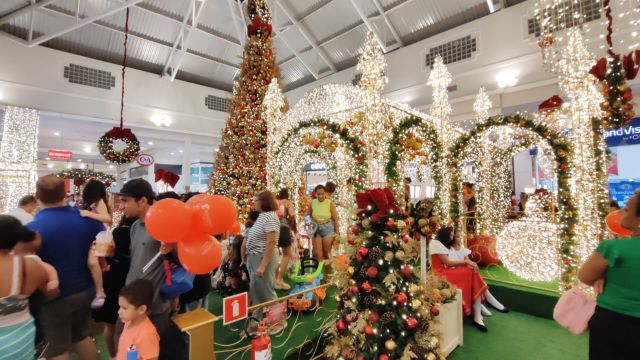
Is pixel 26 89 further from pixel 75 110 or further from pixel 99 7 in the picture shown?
pixel 99 7

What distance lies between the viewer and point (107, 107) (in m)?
9.64

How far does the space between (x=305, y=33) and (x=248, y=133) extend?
6.56 meters

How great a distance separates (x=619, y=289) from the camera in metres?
1.69

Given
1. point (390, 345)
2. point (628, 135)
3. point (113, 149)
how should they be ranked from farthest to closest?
point (628, 135)
point (113, 149)
point (390, 345)

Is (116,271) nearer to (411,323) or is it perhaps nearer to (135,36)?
(411,323)

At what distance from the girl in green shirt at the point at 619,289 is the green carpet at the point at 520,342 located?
56.5 inches

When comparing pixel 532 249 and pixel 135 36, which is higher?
pixel 135 36

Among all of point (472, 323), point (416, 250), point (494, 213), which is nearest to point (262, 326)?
point (416, 250)

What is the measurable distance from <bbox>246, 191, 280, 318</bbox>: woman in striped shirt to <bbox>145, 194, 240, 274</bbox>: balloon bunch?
1.13 m

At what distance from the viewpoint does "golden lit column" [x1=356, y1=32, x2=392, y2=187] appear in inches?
196

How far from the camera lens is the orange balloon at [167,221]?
163 cm

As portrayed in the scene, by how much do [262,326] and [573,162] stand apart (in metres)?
4.23

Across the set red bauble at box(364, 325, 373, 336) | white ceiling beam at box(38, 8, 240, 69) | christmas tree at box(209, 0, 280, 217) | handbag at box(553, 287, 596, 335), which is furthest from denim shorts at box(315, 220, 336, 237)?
white ceiling beam at box(38, 8, 240, 69)

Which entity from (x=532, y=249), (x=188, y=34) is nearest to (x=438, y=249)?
(x=532, y=249)
